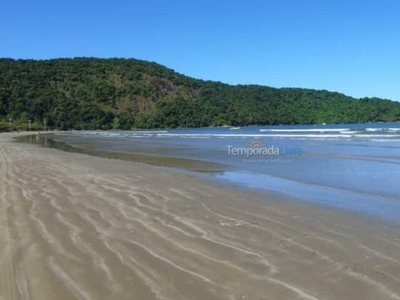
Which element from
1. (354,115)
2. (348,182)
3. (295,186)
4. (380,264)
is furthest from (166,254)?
(354,115)

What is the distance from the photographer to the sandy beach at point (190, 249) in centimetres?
432

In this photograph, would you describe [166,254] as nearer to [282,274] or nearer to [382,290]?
[282,274]

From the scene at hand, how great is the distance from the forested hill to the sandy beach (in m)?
126

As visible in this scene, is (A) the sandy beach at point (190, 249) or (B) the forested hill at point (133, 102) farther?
(B) the forested hill at point (133, 102)

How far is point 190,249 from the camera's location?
227 inches

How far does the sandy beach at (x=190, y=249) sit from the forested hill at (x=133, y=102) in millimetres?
125521

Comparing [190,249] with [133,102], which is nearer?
[190,249]

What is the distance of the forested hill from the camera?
13975 centimetres

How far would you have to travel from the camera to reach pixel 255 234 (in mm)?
6566

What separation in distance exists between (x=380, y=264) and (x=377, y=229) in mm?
1942

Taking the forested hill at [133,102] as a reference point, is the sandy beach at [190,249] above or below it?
below

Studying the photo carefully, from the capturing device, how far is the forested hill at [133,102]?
13975 cm

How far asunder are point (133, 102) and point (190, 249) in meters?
168

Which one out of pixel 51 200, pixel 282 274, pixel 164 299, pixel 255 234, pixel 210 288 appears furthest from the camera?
pixel 51 200
